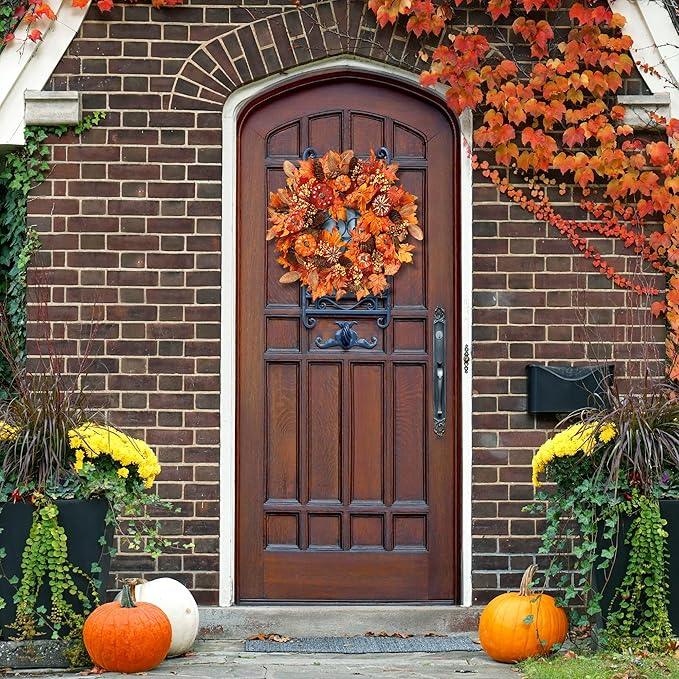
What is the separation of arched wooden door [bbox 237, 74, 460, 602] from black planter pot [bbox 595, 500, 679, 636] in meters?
1.25

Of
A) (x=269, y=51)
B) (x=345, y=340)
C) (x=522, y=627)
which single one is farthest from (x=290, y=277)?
(x=522, y=627)

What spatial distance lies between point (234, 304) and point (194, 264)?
0.99 ft

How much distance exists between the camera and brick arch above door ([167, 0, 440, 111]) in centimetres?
615

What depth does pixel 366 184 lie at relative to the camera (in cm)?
622

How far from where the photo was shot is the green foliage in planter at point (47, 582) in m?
5.06

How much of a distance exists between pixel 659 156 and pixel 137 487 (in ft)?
10.4

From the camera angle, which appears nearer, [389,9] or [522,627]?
[522,627]

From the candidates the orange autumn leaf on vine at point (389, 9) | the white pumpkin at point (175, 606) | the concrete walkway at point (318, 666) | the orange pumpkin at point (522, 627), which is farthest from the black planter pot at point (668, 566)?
the orange autumn leaf on vine at point (389, 9)

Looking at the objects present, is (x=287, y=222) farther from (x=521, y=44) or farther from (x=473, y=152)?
(x=521, y=44)

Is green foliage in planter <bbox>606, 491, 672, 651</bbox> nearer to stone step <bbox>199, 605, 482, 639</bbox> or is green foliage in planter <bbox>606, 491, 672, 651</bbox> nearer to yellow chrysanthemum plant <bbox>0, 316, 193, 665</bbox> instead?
stone step <bbox>199, 605, 482, 639</bbox>

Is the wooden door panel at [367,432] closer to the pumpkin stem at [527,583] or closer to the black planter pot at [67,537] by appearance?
the pumpkin stem at [527,583]

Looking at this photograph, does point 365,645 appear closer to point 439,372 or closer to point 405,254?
point 439,372

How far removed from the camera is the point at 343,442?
6199mm

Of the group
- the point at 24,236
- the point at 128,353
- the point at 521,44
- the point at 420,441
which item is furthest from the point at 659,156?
the point at 24,236
